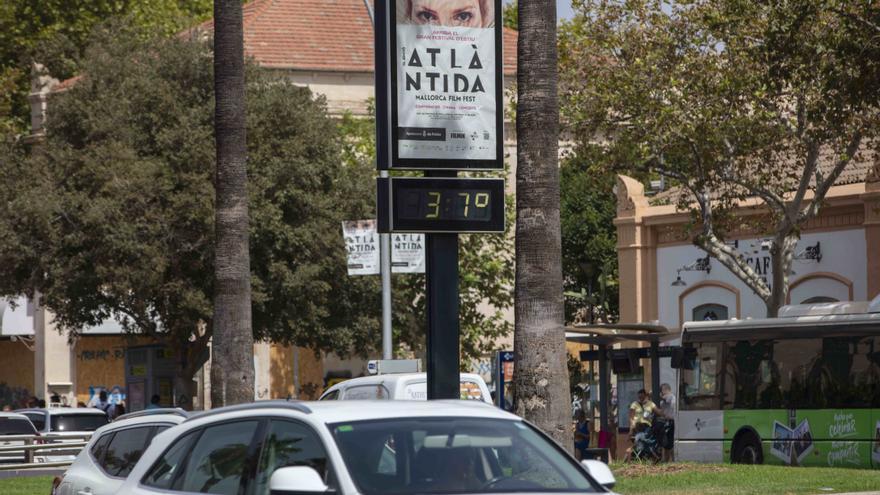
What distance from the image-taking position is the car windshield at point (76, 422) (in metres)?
32.8

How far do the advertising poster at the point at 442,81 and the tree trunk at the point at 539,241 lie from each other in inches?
A: 13.2

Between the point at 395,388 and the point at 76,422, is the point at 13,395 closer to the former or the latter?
the point at 76,422

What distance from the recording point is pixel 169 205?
37.0m

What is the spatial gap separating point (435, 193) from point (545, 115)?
138cm

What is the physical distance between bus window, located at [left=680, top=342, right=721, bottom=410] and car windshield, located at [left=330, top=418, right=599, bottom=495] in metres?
22.0

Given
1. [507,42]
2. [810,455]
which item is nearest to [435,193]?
[810,455]

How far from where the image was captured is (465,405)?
863cm

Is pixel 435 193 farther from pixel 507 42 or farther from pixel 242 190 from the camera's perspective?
pixel 507 42

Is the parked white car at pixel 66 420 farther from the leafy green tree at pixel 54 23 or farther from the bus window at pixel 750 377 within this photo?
the leafy green tree at pixel 54 23

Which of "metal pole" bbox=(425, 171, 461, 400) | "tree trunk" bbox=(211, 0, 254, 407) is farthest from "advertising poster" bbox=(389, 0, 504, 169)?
"tree trunk" bbox=(211, 0, 254, 407)

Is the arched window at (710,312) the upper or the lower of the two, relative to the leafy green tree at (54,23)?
lower

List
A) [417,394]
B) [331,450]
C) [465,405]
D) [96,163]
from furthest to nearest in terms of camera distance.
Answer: [96,163] → [417,394] → [465,405] → [331,450]

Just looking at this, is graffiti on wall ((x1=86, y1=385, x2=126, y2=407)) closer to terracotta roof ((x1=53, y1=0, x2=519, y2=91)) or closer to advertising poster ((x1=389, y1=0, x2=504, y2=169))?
terracotta roof ((x1=53, y1=0, x2=519, y2=91))

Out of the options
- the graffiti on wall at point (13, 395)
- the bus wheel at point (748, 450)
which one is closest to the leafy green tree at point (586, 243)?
the graffiti on wall at point (13, 395)
